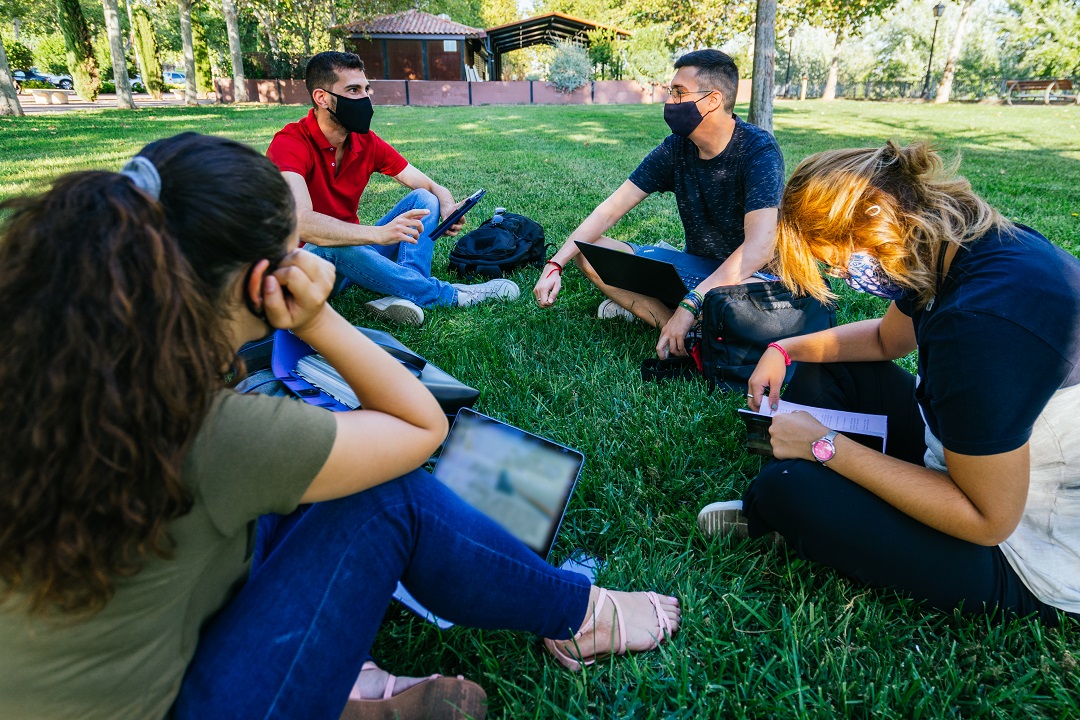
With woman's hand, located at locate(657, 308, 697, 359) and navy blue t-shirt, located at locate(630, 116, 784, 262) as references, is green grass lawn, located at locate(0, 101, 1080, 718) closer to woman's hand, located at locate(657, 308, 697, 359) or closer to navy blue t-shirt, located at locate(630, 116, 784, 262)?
woman's hand, located at locate(657, 308, 697, 359)

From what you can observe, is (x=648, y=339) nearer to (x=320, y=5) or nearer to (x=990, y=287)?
(x=990, y=287)

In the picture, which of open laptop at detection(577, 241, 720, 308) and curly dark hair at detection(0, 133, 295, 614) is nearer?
curly dark hair at detection(0, 133, 295, 614)

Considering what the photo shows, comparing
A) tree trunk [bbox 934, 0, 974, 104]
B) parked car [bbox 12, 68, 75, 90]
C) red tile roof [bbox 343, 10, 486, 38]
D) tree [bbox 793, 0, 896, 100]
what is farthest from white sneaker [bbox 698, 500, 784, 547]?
parked car [bbox 12, 68, 75, 90]

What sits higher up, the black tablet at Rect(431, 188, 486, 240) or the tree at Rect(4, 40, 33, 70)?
the tree at Rect(4, 40, 33, 70)

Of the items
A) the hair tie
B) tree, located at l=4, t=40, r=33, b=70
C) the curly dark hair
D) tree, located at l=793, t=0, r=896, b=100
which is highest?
tree, located at l=4, t=40, r=33, b=70

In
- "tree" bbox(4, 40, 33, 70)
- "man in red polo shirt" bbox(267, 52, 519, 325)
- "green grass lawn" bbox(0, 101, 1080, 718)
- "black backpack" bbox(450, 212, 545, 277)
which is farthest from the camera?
"tree" bbox(4, 40, 33, 70)

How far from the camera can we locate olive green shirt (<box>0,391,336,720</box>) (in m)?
0.96

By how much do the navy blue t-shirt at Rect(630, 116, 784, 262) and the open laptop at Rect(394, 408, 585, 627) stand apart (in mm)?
1831

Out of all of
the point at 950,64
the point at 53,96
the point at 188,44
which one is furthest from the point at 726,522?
the point at 53,96

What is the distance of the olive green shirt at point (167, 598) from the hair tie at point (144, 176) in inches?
12.8

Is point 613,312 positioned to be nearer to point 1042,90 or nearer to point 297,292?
point 297,292

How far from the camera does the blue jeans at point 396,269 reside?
385cm

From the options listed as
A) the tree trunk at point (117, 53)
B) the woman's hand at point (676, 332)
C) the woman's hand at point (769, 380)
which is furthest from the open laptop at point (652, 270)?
the tree trunk at point (117, 53)

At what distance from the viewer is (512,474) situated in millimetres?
2064
